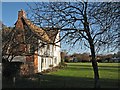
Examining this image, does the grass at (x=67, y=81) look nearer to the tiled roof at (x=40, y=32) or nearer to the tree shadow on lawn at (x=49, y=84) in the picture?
the tree shadow on lawn at (x=49, y=84)

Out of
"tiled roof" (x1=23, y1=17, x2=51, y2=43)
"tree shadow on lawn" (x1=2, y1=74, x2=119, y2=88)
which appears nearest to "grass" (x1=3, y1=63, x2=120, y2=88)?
"tree shadow on lawn" (x1=2, y1=74, x2=119, y2=88)

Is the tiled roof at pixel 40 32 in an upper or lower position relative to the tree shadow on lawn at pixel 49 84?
upper

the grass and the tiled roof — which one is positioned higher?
the tiled roof

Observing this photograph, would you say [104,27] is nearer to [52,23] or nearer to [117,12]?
[117,12]

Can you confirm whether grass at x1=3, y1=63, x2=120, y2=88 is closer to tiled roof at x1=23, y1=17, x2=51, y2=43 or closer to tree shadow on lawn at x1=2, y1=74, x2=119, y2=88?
tree shadow on lawn at x1=2, y1=74, x2=119, y2=88

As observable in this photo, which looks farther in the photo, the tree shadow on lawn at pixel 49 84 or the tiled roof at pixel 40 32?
the tree shadow on lawn at pixel 49 84

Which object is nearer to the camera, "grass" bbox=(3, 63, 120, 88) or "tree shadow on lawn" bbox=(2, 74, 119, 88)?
"tree shadow on lawn" bbox=(2, 74, 119, 88)

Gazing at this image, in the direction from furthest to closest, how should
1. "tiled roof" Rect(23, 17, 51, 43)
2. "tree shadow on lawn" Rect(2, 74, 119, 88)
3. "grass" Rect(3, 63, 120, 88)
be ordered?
1. "grass" Rect(3, 63, 120, 88)
2. "tree shadow on lawn" Rect(2, 74, 119, 88)
3. "tiled roof" Rect(23, 17, 51, 43)

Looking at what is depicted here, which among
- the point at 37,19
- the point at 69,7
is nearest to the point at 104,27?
the point at 69,7

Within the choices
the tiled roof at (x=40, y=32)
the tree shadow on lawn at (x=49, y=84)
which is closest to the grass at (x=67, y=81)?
the tree shadow on lawn at (x=49, y=84)

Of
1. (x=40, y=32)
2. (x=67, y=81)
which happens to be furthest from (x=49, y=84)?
(x=40, y=32)

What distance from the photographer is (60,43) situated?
18.9 meters

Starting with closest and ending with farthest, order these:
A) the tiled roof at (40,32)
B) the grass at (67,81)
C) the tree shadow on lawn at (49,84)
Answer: the tiled roof at (40,32), the tree shadow on lawn at (49,84), the grass at (67,81)

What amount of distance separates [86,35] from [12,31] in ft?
44.6
